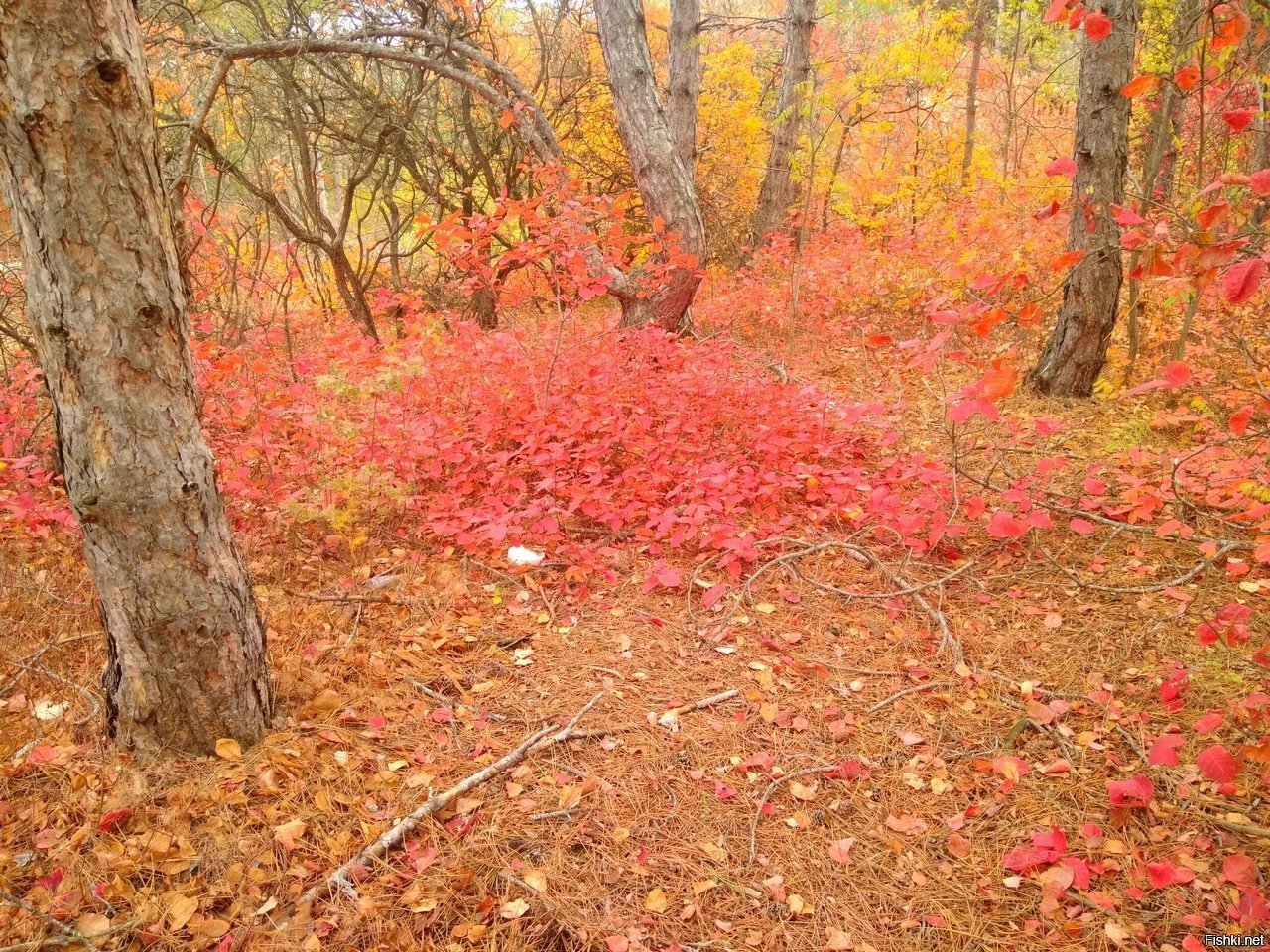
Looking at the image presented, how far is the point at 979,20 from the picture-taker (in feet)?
38.3

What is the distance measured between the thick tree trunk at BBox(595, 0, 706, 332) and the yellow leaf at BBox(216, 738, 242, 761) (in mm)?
5475

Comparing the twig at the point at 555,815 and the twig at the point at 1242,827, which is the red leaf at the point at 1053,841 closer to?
the twig at the point at 1242,827

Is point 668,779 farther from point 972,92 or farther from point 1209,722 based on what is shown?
point 972,92

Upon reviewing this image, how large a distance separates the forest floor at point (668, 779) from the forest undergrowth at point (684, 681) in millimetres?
14

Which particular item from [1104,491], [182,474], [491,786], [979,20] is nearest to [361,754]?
[491,786]

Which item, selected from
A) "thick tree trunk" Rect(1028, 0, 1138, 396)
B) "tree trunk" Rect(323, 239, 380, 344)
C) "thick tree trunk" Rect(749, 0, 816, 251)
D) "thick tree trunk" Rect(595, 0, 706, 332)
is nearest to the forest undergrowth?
"thick tree trunk" Rect(1028, 0, 1138, 396)

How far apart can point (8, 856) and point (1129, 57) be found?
7.37 meters

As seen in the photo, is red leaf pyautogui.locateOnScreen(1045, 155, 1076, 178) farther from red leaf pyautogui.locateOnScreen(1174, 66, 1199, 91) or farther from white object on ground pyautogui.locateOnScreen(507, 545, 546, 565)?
white object on ground pyautogui.locateOnScreen(507, 545, 546, 565)

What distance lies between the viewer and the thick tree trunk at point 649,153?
6543mm

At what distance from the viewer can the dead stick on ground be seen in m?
2.15

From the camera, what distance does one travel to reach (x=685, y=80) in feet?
28.8

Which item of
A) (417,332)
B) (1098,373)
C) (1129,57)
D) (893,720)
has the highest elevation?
(1129,57)

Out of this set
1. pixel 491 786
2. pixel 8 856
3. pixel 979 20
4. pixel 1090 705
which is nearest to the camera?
pixel 8 856

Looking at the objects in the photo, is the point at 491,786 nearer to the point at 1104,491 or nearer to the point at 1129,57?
the point at 1104,491
